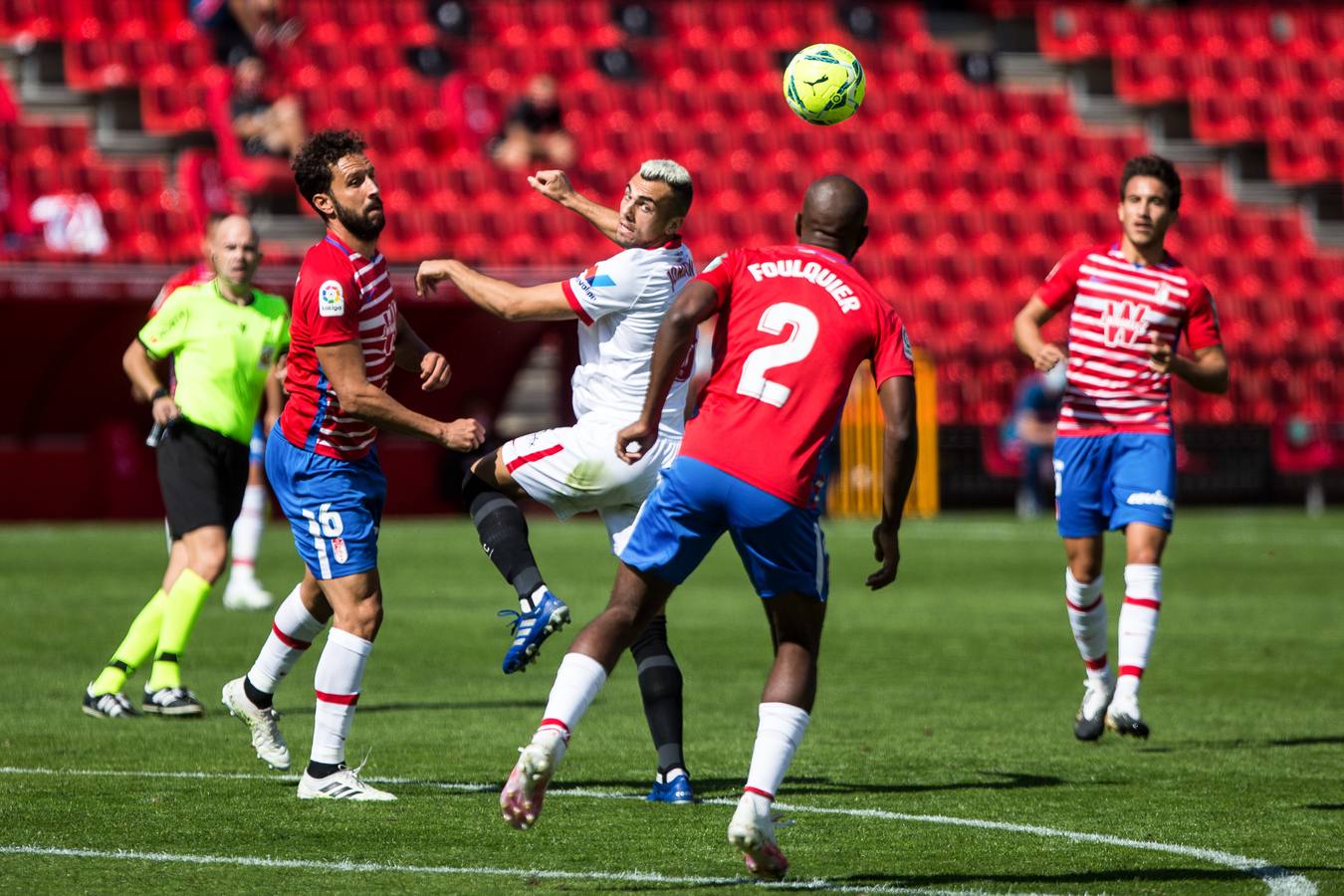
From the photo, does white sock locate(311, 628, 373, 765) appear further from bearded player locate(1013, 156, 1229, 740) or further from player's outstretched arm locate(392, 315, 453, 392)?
bearded player locate(1013, 156, 1229, 740)

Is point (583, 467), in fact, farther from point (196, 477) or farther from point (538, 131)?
point (538, 131)

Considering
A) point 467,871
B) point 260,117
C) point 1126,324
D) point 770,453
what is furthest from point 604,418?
point 260,117

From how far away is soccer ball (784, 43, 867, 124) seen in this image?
8133 mm

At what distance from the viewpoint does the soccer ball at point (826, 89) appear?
26.7 ft

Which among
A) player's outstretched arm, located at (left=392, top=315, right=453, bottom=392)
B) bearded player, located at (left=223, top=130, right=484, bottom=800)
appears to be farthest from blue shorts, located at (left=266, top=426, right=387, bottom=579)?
player's outstretched arm, located at (left=392, top=315, right=453, bottom=392)

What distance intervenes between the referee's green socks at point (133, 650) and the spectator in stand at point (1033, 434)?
15623 millimetres

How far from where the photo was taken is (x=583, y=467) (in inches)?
291

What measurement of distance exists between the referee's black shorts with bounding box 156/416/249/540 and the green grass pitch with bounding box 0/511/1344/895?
0.91m

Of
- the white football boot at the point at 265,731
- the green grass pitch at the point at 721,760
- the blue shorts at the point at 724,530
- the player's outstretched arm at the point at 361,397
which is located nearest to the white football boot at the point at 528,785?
the green grass pitch at the point at 721,760

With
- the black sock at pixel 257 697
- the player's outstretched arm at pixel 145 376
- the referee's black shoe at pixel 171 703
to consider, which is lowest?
the referee's black shoe at pixel 171 703

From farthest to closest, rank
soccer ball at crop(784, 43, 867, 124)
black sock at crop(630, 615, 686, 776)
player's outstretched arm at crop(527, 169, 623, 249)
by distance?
1. soccer ball at crop(784, 43, 867, 124)
2. player's outstretched arm at crop(527, 169, 623, 249)
3. black sock at crop(630, 615, 686, 776)

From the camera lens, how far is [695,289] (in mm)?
5828

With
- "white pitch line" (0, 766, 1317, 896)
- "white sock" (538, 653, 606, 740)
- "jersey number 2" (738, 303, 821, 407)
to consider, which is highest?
"jersey number 2" (738, 303, 821, 407)

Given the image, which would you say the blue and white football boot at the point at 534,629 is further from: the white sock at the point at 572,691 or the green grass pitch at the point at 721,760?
the white sock at the point at 572,691
